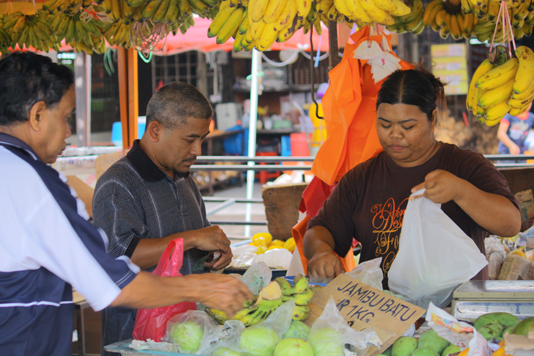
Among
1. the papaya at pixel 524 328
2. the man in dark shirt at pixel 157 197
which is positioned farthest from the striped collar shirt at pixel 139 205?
the papaya at pixel 524 328

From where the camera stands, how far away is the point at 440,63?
7184 millimetres

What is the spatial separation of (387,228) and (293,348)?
3.36 feet

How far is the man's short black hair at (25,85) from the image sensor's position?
3.97ft

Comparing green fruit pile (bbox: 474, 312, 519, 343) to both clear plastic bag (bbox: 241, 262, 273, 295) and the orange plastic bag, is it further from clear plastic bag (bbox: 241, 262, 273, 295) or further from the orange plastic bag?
the orange plastic bag

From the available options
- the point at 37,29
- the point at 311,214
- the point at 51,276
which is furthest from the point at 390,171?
the point at 37,29

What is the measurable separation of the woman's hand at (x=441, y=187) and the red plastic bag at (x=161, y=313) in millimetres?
906

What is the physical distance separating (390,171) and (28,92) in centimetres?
155

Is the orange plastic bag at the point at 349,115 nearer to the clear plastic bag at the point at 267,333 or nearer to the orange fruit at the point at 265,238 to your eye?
the orange fruit at the point at 265,238

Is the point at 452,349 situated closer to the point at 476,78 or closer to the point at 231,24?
the point at 476,78

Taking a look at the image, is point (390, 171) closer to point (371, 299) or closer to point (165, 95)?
point (371, 299)

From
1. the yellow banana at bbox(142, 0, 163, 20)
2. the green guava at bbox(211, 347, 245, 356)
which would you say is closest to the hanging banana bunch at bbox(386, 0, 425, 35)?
the yellow banana at bbox(142, 0, 163, 20)

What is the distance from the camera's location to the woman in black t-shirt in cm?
197

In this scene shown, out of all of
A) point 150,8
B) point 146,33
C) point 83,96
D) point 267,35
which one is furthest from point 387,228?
point 83,96

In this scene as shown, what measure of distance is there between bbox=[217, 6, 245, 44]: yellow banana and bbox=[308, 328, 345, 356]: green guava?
1462 millimetres
